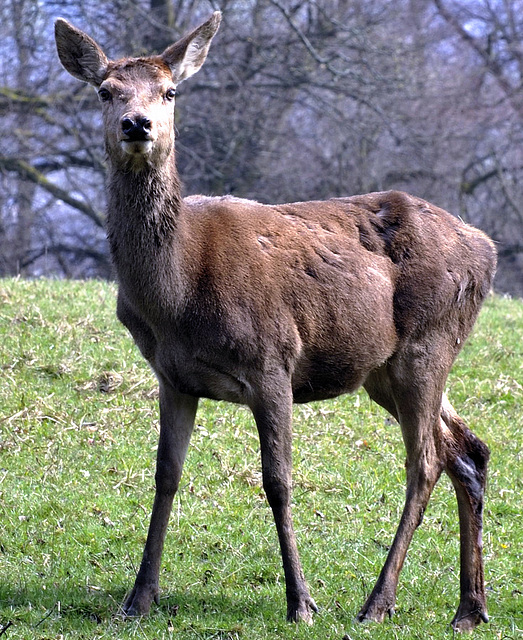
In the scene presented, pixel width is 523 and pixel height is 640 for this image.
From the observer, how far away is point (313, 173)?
70.2 feet

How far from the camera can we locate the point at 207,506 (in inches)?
277

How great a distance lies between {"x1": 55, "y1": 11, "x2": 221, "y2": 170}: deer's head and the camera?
518 cm

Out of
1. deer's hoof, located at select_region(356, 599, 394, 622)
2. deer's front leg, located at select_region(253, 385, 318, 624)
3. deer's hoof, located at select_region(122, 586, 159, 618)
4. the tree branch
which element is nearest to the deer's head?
deer's front leg, located at select_region(253, 385, 318, 624)

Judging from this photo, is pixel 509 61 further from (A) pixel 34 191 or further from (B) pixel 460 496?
(B) pixel 460 496

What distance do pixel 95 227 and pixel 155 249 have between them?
17.1 m

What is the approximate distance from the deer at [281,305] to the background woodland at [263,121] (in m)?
10.9

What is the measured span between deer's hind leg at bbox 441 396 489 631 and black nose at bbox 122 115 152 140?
2510mm

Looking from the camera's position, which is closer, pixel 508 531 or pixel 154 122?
pixel 154 122

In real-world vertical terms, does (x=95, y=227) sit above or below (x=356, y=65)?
below

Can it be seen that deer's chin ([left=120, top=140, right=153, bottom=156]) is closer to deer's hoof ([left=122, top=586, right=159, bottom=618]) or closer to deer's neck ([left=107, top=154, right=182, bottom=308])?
deer's neck ([left=107, top=154, right=182, bottom=308])

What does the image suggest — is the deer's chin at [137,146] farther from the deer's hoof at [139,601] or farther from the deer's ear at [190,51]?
the deer's hoof at [139,601]

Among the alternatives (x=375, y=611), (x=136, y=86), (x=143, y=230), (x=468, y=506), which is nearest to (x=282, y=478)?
(x=375, y=611)

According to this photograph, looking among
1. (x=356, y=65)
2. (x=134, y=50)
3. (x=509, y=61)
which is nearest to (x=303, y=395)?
(x=134, y=50)

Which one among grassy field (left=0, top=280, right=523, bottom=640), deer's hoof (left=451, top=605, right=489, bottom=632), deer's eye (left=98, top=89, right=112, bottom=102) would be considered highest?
deer's eye (left=98, top=89, right=112, bottom=102)
